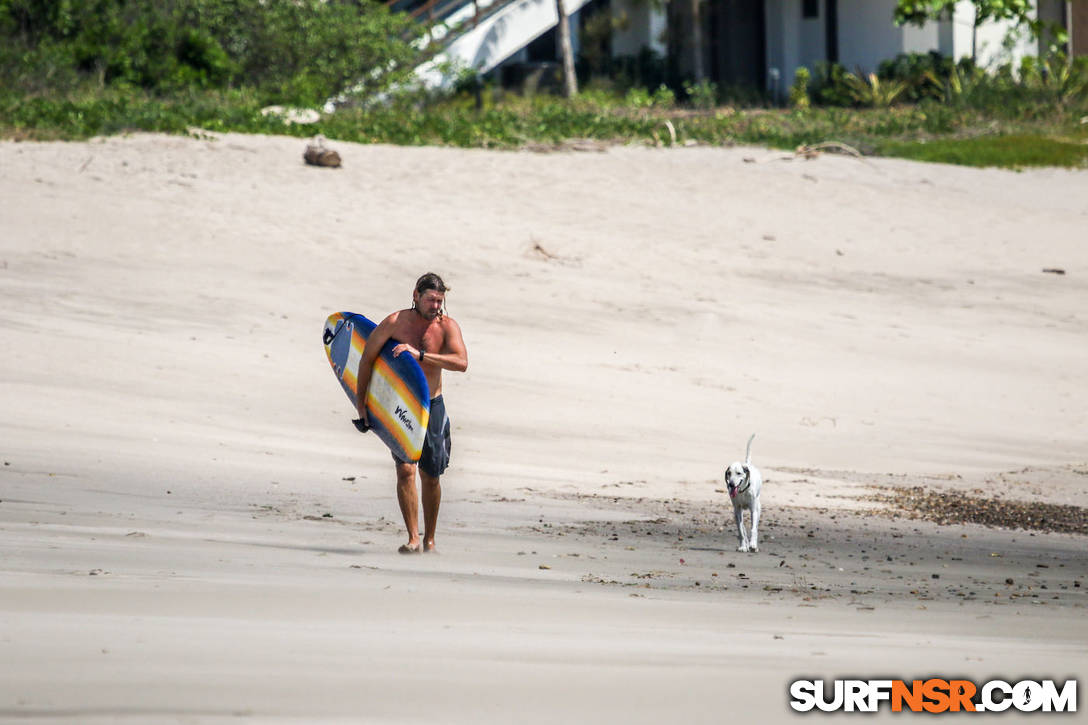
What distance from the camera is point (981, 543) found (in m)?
7.37

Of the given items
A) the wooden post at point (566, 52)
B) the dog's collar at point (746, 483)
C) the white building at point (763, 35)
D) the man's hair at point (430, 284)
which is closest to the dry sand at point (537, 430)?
the dog's collar at point (746, 483)

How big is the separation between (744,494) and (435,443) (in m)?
1.62

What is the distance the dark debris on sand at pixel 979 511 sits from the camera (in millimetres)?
8000

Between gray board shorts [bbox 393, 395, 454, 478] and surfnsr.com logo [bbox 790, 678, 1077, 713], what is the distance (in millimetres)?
2858

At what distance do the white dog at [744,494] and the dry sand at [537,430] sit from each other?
0.19 meters

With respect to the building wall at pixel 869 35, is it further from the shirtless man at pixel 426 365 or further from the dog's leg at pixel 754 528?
the shirtless man at pixel 426 365

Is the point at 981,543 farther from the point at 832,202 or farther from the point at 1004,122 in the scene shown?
the point at 1004,122

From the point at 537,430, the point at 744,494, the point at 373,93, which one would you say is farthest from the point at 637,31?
the point at 744,494

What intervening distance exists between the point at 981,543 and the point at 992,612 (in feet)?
7.35

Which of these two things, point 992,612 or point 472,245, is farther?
point 472,245

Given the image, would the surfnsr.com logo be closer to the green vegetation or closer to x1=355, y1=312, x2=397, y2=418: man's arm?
x1=355, y1=312, x2=397, y2=418: man's arm

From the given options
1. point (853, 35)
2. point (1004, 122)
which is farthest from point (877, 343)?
point (853, 35)

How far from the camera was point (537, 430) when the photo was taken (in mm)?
10469

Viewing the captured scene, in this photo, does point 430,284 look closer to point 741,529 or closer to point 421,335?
point 421,335
